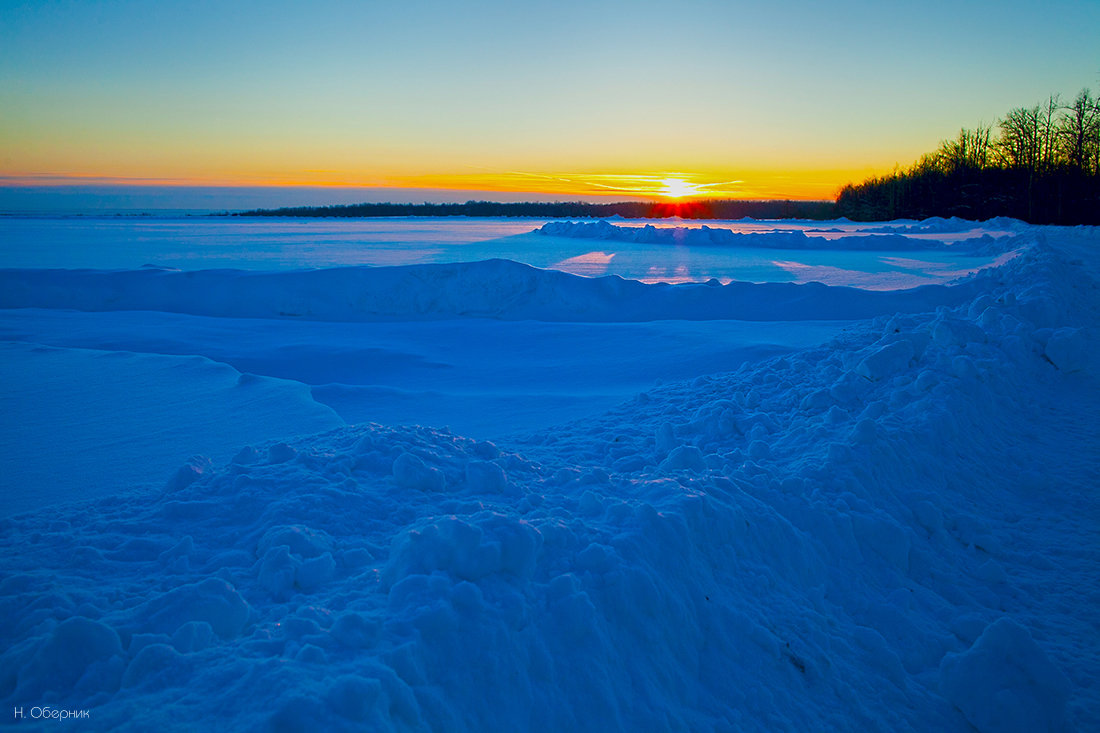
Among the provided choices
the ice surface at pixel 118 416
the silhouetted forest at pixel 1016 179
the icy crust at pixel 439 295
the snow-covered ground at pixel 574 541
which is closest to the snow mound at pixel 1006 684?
the snow-covered ground at pixel 574 541

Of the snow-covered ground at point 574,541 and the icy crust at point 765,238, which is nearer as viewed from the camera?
the snow-covered ground at point 574,541

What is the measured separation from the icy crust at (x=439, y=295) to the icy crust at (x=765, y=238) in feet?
27.6

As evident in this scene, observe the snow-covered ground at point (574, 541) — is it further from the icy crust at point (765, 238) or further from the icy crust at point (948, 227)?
the icy crust at point (948, 227)

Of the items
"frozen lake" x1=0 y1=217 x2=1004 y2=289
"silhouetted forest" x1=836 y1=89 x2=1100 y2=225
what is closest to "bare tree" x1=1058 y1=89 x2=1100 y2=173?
"silhouetted forest" x1=836 y1=89 x2=1100 y2=225

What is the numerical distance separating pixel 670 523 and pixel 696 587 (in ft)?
0.74

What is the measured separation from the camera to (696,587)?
2123 mm

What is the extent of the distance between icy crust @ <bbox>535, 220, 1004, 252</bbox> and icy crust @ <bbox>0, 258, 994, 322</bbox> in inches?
331

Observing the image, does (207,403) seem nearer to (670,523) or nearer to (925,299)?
(670,523)

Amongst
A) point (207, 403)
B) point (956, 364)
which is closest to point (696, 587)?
point (956, 364)

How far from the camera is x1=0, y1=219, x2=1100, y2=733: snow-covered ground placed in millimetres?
1614

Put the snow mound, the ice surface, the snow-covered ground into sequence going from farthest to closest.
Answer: the ice surface
the snow mound
the snow-covered ground

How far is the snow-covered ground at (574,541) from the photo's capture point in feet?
5.30

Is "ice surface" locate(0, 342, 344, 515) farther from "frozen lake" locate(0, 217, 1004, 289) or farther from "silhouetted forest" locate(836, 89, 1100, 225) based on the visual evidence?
"silhouetted forest" locate(836, 89, 1100, 225)

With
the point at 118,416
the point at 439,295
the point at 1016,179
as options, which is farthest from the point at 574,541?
the point at 1016,179
